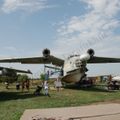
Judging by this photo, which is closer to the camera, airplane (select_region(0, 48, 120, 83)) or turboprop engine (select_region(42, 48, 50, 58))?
airplane (select_region(0, 48, 120, 83))

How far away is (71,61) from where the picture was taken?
128 feet

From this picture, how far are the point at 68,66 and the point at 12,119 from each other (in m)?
26.5

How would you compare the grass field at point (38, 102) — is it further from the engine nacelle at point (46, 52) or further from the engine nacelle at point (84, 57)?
the engine nacelle at point (46, 52)

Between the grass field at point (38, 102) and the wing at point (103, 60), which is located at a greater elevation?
the wing at point (103, 60)

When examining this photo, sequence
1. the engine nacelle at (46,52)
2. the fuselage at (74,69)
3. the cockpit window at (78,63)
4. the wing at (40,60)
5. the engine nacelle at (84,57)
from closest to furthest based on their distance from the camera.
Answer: the engine nacelle at (84,57), the cockpit window at (78,63), the fuselage at (74,69), the engine nacelle at (46,52), the wing at (40,60)

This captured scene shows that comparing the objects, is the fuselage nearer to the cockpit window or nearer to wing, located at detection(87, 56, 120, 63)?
the cockpit window

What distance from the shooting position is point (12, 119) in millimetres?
13312

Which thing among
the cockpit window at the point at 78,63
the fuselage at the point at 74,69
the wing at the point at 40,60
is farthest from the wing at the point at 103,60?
the cockpit window at the point at 78,63

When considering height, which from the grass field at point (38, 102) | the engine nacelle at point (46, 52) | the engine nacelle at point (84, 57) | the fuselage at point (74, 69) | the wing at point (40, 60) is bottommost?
the grass field at point (38, 102)

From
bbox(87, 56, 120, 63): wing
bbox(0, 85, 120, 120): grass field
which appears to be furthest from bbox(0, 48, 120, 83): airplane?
bbox(0, 85, 120, 120): grass field

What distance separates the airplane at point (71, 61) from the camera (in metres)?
38.0

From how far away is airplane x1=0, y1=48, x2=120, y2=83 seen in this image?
38.0 meters

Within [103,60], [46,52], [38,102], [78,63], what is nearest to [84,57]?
[78,63]

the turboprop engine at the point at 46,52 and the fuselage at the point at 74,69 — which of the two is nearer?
the fuselage at the point at 74,69
